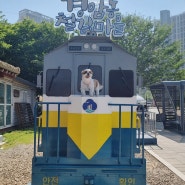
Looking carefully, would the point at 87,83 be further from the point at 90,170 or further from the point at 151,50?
the point at 151,50

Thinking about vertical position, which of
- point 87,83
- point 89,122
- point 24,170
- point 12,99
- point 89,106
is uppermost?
point 87,83

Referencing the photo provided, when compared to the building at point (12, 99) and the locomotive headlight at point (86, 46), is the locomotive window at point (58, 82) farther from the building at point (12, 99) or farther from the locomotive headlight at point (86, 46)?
the building at point (12, 99)

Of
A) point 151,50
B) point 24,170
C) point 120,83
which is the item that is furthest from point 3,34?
point 120,83

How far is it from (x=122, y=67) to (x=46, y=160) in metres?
2.27

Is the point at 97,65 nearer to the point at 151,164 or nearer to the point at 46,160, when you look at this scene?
the point at 46,160

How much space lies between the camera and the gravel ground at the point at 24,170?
6.47m

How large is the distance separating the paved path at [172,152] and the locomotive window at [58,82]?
3761 mm

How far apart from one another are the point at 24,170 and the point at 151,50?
2133 centimetres

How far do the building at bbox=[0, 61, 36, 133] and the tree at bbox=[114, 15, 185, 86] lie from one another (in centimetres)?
1108

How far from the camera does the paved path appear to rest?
25.9ft

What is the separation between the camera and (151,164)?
8.24 meters

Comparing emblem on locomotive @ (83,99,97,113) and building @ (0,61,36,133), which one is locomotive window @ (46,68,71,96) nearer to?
emblem on locomotive @ (83,99,97,113)

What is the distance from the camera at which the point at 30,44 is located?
23.4m

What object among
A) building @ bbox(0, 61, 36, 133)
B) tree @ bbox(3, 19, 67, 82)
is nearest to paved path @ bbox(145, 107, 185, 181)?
building @ bbox(0, 61, 36, 133)
